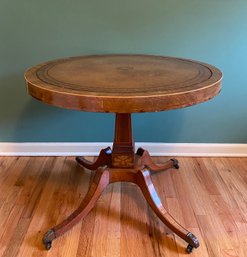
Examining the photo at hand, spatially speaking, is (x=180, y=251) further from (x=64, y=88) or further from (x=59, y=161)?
(x=59, y=161)

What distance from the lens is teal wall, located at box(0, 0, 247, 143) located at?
1807 mm

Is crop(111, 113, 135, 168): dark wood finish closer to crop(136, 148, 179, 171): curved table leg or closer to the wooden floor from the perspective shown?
crop(136, 148, 179, 171): curved table leg

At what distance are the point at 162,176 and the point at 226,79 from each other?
0.66 meters

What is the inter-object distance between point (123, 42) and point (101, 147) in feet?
2.11

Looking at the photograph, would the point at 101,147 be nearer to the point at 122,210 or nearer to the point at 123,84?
the point at 122,210

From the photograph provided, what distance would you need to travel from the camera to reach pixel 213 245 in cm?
142

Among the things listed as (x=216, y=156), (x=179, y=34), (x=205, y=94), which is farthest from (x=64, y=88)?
(x=216, y=156)

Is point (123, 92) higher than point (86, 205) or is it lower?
higher


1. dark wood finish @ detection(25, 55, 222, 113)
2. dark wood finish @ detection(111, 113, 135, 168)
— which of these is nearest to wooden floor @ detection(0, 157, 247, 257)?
dark wood finish @ detection(111, 113, 135, 168)

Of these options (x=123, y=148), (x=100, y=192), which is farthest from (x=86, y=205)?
(x=123, y=148)

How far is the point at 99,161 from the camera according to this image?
1.82m

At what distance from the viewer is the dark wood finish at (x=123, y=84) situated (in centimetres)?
112

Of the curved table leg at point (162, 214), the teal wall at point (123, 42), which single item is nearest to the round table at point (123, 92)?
the curved table leg at point (162, 214)

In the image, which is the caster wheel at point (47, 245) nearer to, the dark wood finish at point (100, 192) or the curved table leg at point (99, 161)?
the dark wood finish at point (100, 192)
